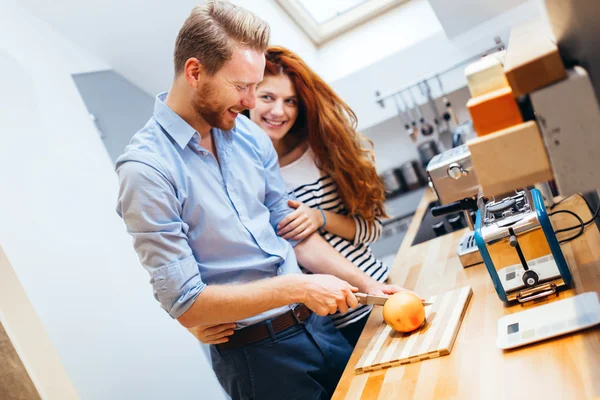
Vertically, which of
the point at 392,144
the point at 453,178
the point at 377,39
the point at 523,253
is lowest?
the point at 523,253

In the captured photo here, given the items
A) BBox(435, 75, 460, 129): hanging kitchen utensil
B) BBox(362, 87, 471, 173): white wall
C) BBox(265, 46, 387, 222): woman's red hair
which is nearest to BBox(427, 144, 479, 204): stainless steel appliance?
BBox(265, 46, 387, 222): woman's red hair

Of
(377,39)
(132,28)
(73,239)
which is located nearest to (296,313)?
(73,239)

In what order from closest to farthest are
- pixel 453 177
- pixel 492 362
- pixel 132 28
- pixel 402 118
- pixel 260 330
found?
pixel 492 362
pixel 453 177
pixel 260 330
pixel 132 28
pixel 402 118

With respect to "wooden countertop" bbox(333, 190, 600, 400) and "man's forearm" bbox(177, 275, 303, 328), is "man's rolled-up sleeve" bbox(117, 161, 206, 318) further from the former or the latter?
"wooden countertop" bbox(333, 190, 600, 400)

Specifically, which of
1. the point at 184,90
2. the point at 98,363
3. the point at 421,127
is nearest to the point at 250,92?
the point at 184,90

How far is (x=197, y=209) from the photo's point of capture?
162cm

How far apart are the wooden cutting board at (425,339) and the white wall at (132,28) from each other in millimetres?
1738

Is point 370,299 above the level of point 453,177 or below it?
below

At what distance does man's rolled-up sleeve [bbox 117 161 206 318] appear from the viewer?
1500 mm

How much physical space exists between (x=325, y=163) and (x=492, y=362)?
0.98 m

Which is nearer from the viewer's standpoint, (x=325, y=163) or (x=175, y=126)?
(x=175, y=126)

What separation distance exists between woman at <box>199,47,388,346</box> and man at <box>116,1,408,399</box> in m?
0.26

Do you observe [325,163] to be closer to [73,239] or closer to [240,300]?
[240,300]

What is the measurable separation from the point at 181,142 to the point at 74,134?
1.32 m
